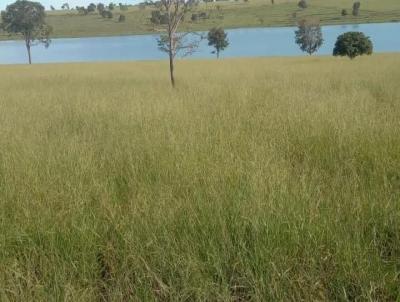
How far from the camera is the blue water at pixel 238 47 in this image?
97562mm

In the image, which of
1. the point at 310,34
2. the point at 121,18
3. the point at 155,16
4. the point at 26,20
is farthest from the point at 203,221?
the point at 121,18

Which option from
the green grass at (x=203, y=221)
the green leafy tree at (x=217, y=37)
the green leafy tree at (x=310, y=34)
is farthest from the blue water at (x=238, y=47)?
the green grass at (x=203, y=221)

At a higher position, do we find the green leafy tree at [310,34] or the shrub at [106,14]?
the shrub at [106,14]

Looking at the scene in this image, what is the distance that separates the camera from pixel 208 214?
317cm

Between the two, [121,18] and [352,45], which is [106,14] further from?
[352,45]

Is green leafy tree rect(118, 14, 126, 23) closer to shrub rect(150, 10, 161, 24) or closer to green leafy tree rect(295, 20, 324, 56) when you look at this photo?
green leafy tree rect(295, 20, 324, 56)

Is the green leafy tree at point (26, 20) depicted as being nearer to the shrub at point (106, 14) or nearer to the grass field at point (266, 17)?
the grass field at point (266, 17)

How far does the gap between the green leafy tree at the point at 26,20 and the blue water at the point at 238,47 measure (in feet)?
60.3

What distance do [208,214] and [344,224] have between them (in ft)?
3.05

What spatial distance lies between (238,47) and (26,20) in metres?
61.2

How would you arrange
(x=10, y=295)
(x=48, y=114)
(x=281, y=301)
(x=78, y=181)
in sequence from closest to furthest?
(x=281, y=301) → (x=10, y=295) → (x=78, y=181) → (x=48, y=114)

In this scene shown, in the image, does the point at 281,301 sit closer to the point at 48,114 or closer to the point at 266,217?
the point at 266,217

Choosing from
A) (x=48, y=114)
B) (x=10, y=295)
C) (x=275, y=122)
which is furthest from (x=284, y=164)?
Result: (x=48, y=114)

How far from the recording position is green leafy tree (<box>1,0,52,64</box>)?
7038 centimetres
